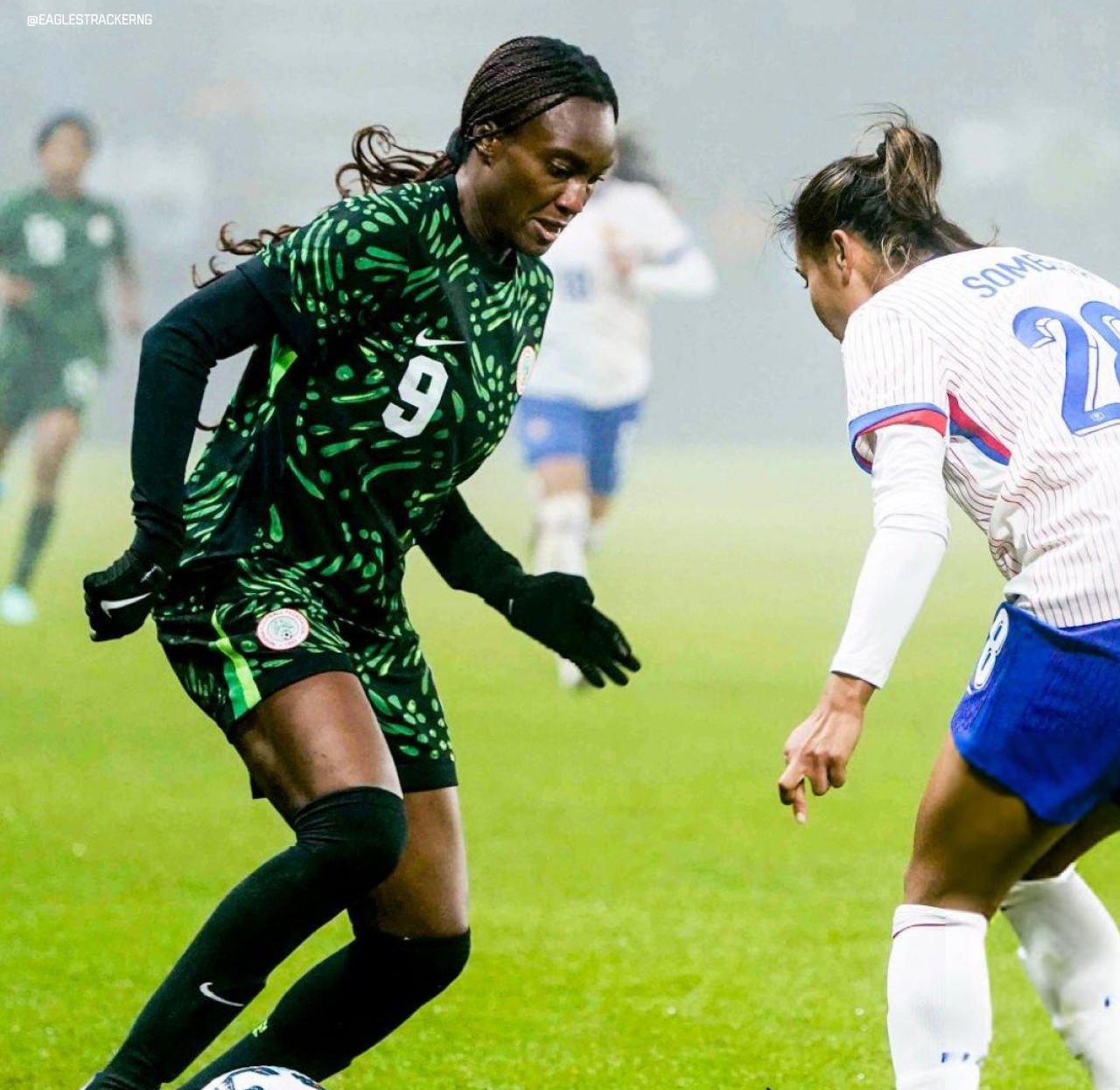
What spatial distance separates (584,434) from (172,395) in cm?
697

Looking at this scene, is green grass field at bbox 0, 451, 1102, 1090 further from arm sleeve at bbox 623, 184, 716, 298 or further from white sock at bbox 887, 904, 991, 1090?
arm sleeve at bbox 623, 184, 716, 298

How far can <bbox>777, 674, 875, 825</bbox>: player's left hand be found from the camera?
2707 millimetres

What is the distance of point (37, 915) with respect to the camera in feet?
17.5

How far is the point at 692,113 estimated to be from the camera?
16.7 meters

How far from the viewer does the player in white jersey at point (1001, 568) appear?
2760 mm

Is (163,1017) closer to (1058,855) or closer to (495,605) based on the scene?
(495,605)

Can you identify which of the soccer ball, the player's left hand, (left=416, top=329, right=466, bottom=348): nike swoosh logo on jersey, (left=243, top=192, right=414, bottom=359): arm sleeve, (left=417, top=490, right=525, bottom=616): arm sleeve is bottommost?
the soccer ball

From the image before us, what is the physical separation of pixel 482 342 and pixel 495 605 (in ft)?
1.95

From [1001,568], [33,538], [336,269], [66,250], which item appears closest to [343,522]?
[336,269]

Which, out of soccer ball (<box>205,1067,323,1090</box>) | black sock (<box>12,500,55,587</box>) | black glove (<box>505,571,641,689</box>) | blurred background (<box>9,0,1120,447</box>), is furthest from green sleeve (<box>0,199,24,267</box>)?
soccer ball (<box>205,1067,323,1090</box>)

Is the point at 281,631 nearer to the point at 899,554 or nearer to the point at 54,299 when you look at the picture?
the point at 899,554

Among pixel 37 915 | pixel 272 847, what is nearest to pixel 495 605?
pixel 37 915

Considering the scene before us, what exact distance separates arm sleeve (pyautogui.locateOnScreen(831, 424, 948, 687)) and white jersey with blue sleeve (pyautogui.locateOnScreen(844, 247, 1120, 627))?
0.06 metres

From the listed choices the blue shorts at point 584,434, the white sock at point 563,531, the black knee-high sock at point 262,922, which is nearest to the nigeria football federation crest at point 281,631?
the black knee-high sock at point 262,922
